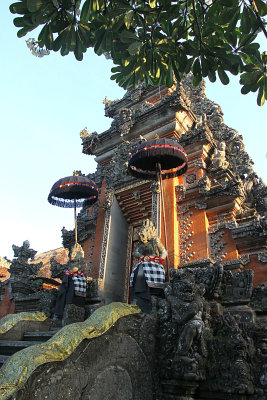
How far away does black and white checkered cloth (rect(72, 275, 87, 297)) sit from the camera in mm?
8086

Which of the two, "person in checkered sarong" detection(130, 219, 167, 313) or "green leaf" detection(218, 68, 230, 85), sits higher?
→ "green leaf" detection(218, 68, 230, 85)

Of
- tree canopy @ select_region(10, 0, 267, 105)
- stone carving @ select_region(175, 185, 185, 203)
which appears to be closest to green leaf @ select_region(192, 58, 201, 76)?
tree canopy @ select_region(10, 0, 267, 105)

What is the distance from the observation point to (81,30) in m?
3.58

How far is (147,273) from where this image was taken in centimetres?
604

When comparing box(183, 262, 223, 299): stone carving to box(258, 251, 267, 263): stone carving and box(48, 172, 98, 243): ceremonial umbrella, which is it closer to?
box(258, 251, 267, 263): stone carving

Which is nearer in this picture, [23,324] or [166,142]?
[23,324]

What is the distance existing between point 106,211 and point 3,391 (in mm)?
8409

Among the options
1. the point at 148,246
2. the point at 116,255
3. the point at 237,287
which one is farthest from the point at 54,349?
the point at 116,255

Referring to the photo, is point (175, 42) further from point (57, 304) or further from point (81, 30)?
point (57, 304)

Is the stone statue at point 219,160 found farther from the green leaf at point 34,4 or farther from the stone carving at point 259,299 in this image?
the green leaf at point 34,4

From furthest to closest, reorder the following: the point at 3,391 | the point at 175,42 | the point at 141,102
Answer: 1. the point at 141,102
2. the point at 175,42
3. the point at 3,391

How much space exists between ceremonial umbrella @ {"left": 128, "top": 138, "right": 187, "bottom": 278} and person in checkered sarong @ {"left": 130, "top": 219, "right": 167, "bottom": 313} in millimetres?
1087

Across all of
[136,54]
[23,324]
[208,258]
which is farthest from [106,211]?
[136,54]

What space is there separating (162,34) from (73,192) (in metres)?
7.67
